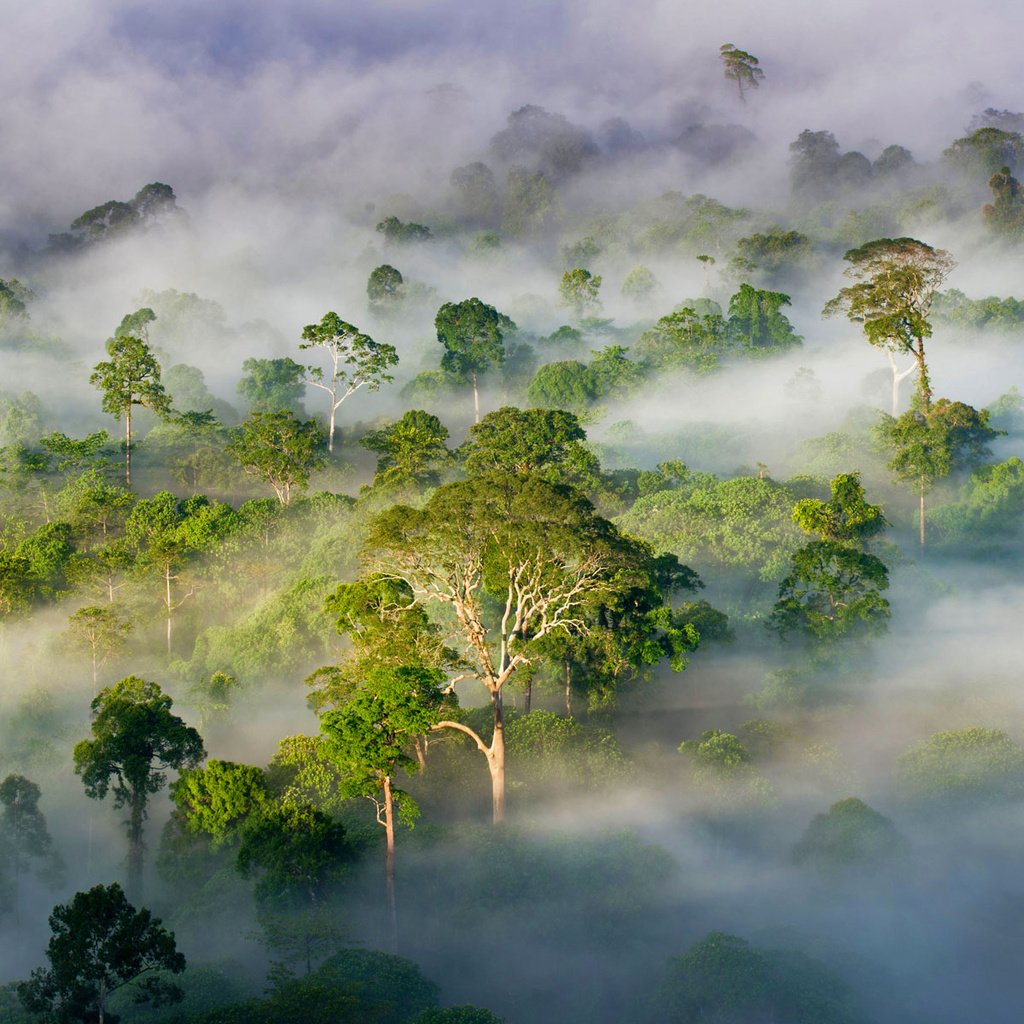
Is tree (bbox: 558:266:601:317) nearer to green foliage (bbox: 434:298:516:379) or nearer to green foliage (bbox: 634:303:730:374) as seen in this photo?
green foliage (bbox: 634:303:730:374)

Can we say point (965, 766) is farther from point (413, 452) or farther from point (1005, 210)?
point (1005, 210)

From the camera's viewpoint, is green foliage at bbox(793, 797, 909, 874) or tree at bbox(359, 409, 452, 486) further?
tree at bbox(359, 409, 452, 486)

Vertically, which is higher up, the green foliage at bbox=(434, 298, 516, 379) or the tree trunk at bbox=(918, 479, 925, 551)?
the green foliage at bbox=(434, 298, 516, 379)

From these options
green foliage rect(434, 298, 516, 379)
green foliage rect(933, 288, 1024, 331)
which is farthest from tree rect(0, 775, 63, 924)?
green foliage rect(933, 288, 1024, 331)

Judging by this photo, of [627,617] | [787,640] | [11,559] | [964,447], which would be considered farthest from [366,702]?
[964,447]

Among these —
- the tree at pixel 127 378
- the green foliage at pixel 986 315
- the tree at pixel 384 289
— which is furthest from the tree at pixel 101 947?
the tree at pixel 384 289

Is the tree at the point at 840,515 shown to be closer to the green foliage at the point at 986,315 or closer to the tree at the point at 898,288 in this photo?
the tree at the point at 898,288
